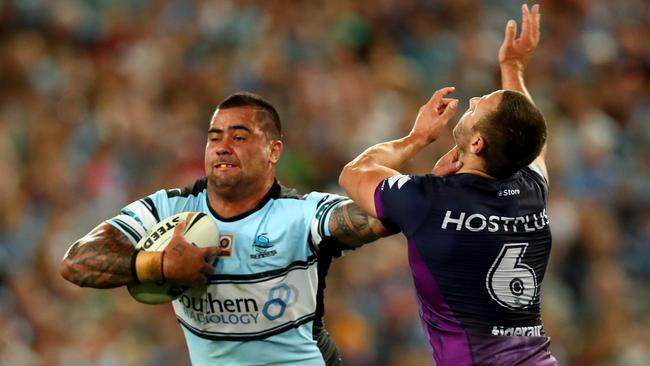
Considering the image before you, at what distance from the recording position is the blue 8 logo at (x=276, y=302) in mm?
4879

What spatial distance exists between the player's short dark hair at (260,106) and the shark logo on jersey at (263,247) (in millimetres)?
563

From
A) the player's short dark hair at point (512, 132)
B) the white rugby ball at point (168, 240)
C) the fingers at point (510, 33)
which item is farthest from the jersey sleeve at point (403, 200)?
the fingers at point (510, 33)

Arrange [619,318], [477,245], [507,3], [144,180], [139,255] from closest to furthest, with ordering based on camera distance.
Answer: [477,245]
[139,255]
[619,318]
[144,180]
[507,3]

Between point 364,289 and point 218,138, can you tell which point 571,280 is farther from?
point 218,138

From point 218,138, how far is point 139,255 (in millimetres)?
746

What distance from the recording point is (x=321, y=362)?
5.04m

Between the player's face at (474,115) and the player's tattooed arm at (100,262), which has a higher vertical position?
the player's face at (474,115)

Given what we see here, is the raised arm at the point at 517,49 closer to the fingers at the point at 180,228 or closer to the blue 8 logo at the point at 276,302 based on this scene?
the blue 8 logo at the point at 276,302

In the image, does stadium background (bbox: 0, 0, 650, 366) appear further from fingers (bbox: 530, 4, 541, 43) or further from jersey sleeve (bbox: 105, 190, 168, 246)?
fingers (bbox: 530, 4, 541, 43)

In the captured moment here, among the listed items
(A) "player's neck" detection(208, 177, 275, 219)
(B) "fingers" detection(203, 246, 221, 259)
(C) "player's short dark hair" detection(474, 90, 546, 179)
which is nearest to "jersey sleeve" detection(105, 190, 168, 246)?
(A) "player's neck" detection(208, 177, 275, 219)

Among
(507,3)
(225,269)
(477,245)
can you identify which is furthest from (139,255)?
(507,3)

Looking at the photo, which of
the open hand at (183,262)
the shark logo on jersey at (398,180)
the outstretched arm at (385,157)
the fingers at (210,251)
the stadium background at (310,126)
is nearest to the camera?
the shark logo on jersey at (398,180)

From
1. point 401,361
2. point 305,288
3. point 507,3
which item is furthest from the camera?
point 507,3

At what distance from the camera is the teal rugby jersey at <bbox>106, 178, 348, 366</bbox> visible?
192 inches
